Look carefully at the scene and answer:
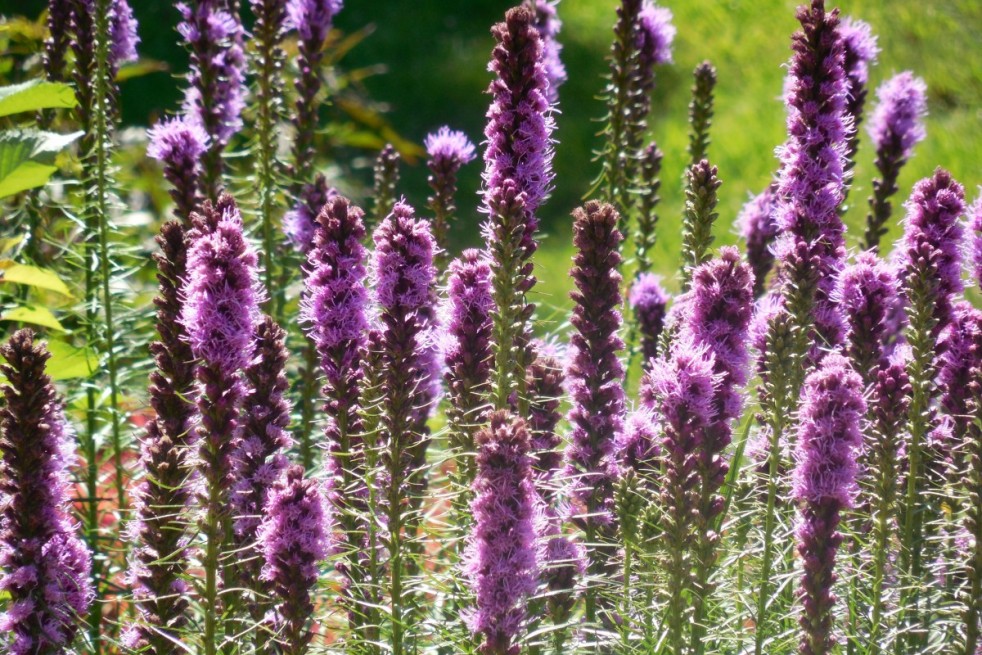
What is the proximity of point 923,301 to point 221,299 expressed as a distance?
1.68 meters

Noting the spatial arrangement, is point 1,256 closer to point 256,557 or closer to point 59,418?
point 59,418

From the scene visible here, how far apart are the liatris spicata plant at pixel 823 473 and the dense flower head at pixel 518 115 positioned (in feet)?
2.63

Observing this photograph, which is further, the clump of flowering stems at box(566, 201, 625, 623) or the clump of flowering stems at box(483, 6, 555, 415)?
the clump of flowering stems at box(566, 201, 625, 623)

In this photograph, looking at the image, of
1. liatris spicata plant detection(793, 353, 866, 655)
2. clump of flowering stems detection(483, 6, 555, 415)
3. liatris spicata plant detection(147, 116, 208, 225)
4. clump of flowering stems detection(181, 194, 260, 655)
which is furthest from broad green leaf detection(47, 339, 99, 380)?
liatris spicata plant detection(793, 353, 866, 655)

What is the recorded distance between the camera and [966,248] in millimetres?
3262

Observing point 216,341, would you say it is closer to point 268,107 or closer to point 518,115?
point 518,115

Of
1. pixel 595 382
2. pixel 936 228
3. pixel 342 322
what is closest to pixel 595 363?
pixel 595 382

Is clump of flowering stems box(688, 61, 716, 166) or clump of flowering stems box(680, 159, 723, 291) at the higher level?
clump of flowering stems box(688, 61, 716, 166)

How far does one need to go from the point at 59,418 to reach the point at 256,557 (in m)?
0.78

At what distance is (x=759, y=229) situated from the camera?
4.26 meters

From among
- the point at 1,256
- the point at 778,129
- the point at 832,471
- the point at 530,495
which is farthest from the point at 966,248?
the point at 778,129

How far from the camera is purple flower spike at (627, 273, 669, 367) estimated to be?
4344mm

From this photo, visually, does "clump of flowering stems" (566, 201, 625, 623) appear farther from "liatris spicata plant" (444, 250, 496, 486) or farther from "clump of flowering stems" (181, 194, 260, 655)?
"clump of flowering stems" (181, 194, 260, 655)

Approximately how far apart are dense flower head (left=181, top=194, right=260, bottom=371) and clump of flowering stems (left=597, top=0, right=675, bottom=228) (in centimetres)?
177
